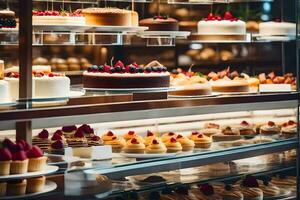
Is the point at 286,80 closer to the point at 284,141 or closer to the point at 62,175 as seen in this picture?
the point at 284,141

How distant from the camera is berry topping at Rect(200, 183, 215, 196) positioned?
457 cm

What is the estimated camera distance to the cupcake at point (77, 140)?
13.4 feet

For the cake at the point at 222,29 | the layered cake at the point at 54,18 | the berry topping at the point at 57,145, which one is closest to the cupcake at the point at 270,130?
the cake at the point at 222,29

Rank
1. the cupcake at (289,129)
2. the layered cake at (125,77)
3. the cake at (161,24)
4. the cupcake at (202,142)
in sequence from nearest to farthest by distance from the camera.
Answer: the layered cake at (125,77) → the cupcake at (202,142) → the cake at (161,24) → the cupcake at (289,129)

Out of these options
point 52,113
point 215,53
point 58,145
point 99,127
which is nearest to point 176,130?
point 99,127

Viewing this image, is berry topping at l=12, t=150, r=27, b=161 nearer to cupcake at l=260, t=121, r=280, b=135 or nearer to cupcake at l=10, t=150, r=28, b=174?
cupcake at l=10, t=150, r=28, b=174

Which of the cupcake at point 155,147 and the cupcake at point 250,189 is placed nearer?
the cupcake at point 155,147

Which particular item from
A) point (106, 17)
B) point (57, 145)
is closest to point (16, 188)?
point (57, 145)

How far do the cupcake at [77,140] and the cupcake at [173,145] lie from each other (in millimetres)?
588

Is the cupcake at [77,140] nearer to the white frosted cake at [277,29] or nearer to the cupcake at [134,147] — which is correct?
the cupcake at [134,147]

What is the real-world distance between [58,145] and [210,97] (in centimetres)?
106

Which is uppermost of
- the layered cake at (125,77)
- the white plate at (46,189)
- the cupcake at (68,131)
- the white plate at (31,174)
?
the layered cake at (125,77)

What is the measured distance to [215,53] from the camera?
8461 millimetres

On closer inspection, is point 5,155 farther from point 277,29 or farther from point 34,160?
point 277,29
